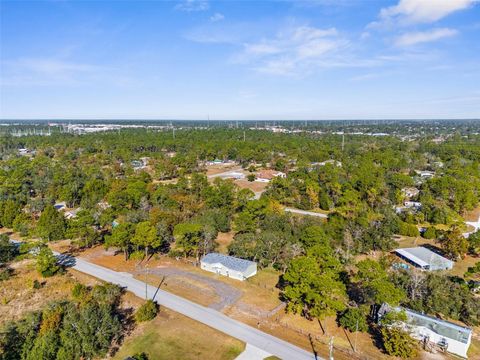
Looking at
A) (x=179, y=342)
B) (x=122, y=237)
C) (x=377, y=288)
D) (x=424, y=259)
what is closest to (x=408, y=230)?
(x=424, y=259)

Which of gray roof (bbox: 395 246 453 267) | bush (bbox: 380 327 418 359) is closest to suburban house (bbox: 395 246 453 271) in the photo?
gray roof (bbox: 395 246 453 267)

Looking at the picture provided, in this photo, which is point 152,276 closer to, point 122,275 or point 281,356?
point 122,275

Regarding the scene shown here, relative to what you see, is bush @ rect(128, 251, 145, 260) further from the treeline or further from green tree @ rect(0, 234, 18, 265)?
green tree @ rect(0, 234, 18, 265)

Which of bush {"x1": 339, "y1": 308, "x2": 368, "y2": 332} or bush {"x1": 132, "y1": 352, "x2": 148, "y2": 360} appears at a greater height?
bush {"x1": 339, "y1": 308, "x2": 368, "y2": 332}

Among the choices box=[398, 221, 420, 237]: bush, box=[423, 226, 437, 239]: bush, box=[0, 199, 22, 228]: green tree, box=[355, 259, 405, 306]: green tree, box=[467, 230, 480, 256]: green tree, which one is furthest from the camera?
box=[0, 199, 22, 228]: green tree

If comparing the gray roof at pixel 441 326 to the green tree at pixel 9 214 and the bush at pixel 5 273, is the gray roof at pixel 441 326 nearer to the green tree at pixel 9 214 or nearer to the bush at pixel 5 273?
the bush at pixel 5 273

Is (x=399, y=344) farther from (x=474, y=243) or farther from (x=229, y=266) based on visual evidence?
(x=474, y=243)
